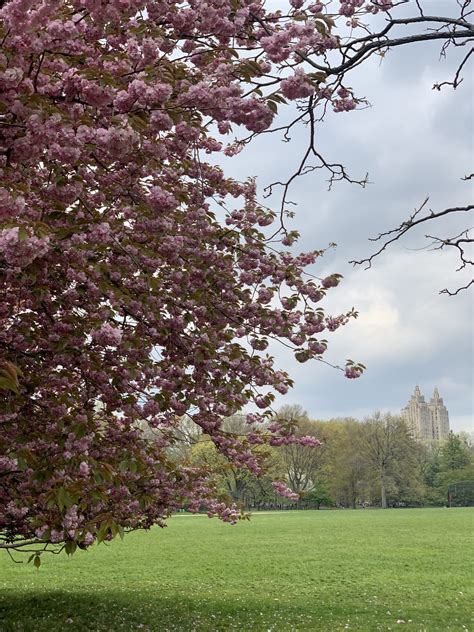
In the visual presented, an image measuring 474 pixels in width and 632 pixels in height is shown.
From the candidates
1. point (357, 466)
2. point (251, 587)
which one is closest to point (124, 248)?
point (251, 587)

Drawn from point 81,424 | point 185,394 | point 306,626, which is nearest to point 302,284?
point 185,394

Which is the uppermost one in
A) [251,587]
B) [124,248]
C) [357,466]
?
[124,248]

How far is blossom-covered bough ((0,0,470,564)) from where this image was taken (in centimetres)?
380

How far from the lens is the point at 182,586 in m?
16.4

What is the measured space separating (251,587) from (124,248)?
42.4 ft

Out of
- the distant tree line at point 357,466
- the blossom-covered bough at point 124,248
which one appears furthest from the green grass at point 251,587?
the distant tree line at point 357,466

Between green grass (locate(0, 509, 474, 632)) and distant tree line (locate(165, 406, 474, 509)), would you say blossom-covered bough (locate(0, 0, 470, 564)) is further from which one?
distant tree line (locate(165, 406, 474, 509))

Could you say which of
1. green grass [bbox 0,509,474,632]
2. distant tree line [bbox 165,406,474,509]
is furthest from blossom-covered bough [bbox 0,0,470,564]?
distant tree line [bbox 165,406,474,509]

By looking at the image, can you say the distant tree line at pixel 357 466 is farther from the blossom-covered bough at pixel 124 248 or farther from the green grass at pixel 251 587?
the blossom-covered bough at pixel 124 248

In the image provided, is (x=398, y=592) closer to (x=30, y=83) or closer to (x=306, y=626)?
(x=306, y=626)

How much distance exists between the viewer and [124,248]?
571cm

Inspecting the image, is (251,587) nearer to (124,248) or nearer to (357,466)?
(124,248)

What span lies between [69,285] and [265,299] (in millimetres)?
2835

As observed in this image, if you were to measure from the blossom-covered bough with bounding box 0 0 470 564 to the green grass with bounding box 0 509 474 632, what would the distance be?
436cm
